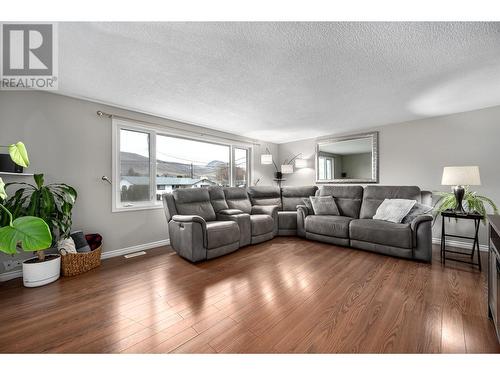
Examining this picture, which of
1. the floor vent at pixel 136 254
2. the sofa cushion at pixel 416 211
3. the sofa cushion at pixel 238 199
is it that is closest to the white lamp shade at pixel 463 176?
the sofa cushion at pixel 416 211

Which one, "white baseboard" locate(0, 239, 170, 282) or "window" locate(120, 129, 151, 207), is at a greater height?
"window" locate(120, 129, 151, 207)

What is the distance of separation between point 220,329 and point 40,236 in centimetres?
120

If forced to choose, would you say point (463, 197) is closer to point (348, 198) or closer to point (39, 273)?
point (348, 198)

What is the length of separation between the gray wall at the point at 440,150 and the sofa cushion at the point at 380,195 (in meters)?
0.60

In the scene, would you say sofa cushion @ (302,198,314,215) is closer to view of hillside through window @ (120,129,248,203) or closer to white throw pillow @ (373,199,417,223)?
white throw pillow @ (373,199,417,223)

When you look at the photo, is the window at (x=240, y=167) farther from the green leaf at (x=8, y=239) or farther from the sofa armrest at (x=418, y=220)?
the green leaf at (x=8, y=239)

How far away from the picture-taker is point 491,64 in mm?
1941

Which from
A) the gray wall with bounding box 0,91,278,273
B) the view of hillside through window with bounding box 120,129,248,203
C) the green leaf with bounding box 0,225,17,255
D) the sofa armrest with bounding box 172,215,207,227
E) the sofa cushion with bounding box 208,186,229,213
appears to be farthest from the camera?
the sofa cushion with bounding box 208,186,229,213

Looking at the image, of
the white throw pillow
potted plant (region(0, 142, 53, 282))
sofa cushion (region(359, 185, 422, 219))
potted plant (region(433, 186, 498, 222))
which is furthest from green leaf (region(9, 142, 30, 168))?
potted plant (region(433, 186, 498, 222))

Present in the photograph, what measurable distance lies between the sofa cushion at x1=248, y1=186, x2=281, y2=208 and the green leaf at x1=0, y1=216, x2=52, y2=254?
136 inches

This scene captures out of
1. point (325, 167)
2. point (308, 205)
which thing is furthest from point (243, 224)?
point (325, 167)

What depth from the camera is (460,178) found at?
2557 millimetres

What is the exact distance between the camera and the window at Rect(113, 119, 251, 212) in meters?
3.11

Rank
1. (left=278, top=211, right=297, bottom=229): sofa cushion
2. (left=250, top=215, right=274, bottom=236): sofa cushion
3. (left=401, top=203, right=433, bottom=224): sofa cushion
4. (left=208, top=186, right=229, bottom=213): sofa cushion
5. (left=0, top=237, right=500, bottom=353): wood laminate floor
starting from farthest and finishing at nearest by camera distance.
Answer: (left=278, top=211, right=297, bottom=229): sofa cushion < (left=208, top=186, right=229, bottom=213): sofa cushion < (left=250, top=215, right=274, bottom=236): sofa cushion < (left=401, top=203, right=433, bottom=224): sofa cushion < (left=0, top=237, right=500, bottom=353): wood laminate floor
